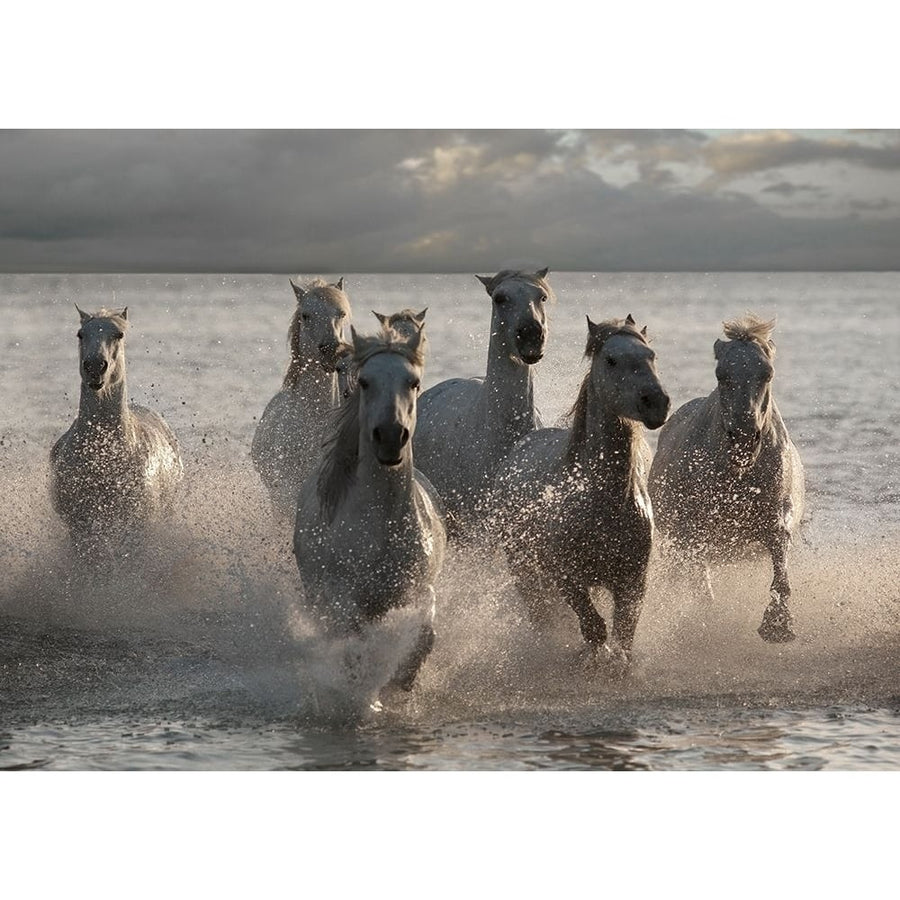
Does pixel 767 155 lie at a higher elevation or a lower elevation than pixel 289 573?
higher

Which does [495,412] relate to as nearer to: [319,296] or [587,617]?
[587,617]

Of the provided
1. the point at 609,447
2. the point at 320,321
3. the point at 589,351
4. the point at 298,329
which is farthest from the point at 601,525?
the point at 298,329

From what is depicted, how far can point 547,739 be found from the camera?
19.8 ft

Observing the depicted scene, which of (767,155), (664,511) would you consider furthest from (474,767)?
(767,155)

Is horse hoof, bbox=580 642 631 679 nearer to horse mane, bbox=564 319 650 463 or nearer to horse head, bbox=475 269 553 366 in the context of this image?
horse mane, bbox=564 319 650 463

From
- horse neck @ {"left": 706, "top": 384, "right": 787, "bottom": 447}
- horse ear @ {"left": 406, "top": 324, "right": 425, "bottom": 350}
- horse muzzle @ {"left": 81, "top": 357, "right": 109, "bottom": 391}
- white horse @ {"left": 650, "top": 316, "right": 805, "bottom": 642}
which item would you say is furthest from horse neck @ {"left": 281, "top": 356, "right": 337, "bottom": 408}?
horse neck @ {"left": 706, "top": 384, "right": 787, "bottom": 447}

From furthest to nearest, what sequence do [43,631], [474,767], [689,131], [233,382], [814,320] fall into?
[814,320] < [233,382] < [43,631] < [689,131] < [474,767]

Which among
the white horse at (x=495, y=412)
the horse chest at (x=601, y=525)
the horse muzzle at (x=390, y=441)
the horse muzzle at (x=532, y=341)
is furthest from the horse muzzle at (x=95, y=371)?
the horse muzzle at (x=390, y=441)

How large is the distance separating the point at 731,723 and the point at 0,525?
18.5 feet

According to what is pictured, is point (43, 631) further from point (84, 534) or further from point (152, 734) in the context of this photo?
point (152, 734)

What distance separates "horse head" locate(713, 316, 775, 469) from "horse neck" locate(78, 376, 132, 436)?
352cm

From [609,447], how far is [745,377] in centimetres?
86

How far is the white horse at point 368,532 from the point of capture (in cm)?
595

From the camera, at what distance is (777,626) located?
7473 millimetres
